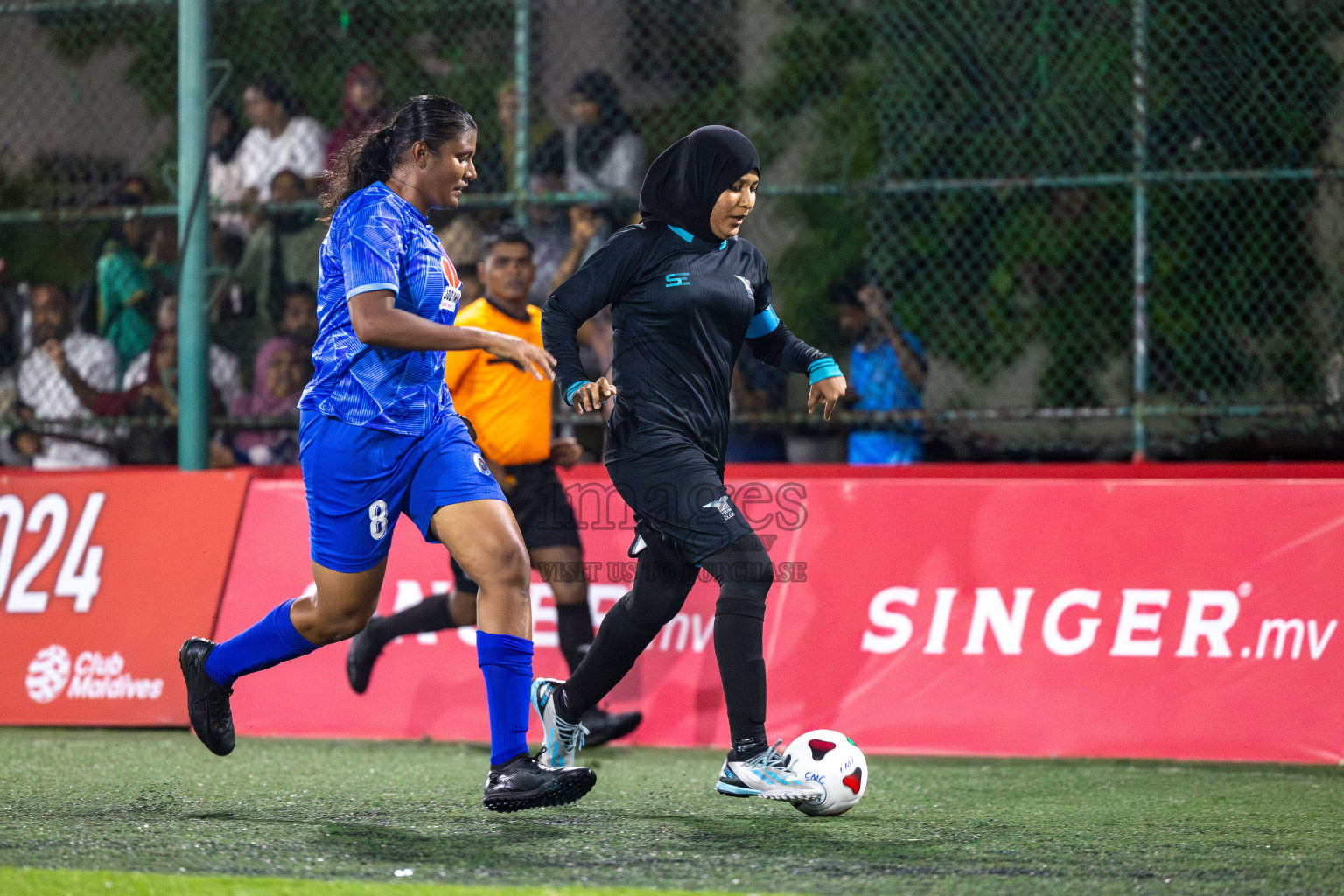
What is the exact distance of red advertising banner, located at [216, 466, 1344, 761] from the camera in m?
6.01

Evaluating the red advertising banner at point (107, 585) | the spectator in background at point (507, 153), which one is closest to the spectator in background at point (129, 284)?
the red advertising banner at point (107, 585)

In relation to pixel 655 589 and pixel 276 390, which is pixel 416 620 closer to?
pixel 655 589

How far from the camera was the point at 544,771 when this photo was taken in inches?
172

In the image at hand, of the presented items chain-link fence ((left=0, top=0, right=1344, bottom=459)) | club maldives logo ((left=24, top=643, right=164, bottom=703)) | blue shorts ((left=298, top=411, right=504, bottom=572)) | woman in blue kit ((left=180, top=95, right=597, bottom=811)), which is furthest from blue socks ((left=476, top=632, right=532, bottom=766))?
chain-link fence ((left=0, top=0, right=1344, bottom=459))

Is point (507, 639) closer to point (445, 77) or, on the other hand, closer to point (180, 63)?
point (180, 63)

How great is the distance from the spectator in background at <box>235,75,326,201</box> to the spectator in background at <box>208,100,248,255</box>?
0.15ft

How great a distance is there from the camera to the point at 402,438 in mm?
4500

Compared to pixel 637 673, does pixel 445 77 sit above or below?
above

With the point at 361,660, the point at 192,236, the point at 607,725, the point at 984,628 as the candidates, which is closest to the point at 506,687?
the point at 607,725

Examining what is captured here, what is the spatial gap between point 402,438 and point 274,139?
518 centimetres

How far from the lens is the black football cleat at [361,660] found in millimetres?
6641

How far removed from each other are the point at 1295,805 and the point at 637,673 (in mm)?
2764

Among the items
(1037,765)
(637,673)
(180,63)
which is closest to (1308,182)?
(1037,765)

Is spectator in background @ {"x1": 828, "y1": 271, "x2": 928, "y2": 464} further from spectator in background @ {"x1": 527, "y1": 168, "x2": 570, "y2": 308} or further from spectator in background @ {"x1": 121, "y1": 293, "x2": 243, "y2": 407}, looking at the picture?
spectator in background @ {"x1": 121, "y1": 293, "x2": 243, "y2": 407}
